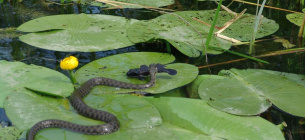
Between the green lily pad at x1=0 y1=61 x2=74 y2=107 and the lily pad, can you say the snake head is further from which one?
the lily pad

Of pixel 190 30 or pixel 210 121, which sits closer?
pixel 210 121

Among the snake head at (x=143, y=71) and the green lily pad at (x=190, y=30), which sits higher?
the green lily pad at (x=190, y=30)

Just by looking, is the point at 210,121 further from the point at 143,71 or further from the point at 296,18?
the point at 296,18

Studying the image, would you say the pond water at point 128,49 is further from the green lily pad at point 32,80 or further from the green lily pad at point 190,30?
the green lily pad at point 32,80

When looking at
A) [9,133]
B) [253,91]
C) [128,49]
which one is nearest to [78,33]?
[128,49]

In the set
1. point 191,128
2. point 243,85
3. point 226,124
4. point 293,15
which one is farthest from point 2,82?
point 293,15

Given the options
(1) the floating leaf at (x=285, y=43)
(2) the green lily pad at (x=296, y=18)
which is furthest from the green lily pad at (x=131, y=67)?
(2) the green lily pad at (x=296, y=18)
